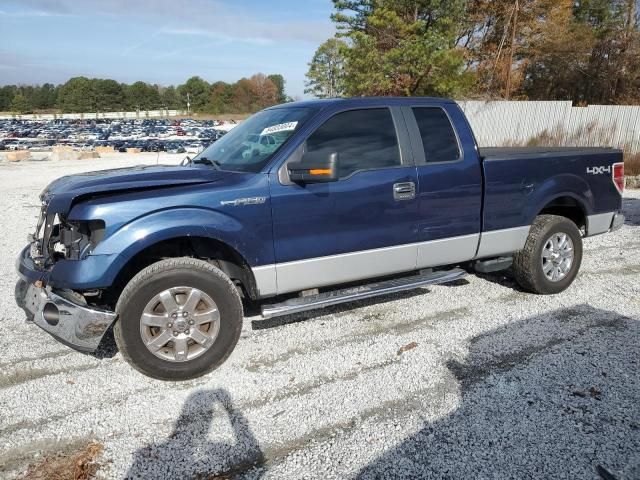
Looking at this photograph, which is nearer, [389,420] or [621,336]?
[389,420]

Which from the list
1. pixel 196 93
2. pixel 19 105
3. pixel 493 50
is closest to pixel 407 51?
pixel 493 50

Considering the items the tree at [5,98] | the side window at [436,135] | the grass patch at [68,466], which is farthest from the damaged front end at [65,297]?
the tree at [5,98]

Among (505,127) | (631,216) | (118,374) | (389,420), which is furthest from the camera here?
(505,127)

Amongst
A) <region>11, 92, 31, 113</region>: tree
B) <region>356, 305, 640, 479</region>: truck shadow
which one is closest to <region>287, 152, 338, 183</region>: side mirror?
<region>356, 305, 640, 479</region>: truck shadow

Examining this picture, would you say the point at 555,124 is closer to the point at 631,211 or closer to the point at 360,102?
the point at 631,211

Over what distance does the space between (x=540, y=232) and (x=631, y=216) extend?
18.5ft

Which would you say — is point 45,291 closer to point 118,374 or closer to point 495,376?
point 118,374

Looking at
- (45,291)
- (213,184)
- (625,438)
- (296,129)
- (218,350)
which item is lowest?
(625,438)

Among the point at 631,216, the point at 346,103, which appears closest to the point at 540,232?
the point at 346,103

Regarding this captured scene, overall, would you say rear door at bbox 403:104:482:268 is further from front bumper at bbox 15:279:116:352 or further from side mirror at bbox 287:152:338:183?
front bumper at bbox 15:279:116:352

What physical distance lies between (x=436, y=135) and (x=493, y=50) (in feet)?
99.9

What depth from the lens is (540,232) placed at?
16.0 feet

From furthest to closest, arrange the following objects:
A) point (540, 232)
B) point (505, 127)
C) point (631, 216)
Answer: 1. point (505, 127)
2. point (631, 216)
3. point (540, 232)

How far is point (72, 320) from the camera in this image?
10.5 ft
